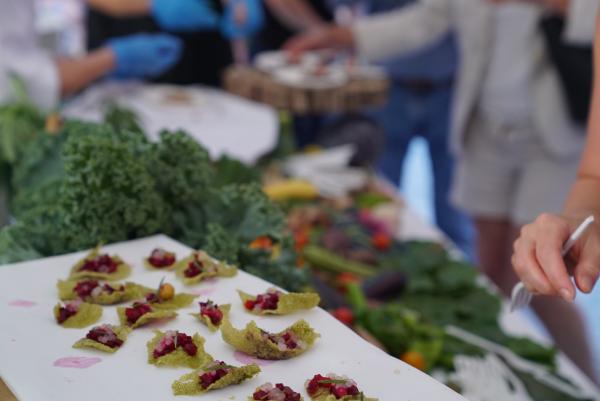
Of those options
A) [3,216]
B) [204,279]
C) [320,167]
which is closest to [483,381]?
[204,279]

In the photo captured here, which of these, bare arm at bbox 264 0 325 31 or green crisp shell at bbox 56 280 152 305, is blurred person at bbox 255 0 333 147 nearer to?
bare arm at bbox 264 0 325 31

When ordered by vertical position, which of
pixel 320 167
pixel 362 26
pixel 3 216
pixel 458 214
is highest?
pixel 362 26

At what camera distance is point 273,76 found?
2992mm

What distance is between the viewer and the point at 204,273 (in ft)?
3.17

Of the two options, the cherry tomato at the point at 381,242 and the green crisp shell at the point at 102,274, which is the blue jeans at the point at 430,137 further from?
the green crisp shell at the point at 102,274

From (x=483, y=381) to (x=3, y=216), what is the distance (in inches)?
40.6

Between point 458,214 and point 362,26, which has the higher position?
point 362,26

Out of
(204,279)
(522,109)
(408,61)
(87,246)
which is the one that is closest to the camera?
(204,279)

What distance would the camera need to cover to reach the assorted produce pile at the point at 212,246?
91cm

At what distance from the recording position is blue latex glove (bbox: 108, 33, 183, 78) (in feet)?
8.73

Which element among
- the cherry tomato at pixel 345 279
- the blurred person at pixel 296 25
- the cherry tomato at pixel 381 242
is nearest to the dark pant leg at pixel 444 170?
the blurred person at pixel 296 25

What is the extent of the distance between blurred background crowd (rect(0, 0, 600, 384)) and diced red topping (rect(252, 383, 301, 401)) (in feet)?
3.76

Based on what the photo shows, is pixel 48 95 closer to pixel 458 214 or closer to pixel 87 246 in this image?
pixel 87 246

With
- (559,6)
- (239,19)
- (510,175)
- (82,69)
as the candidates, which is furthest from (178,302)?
(239,19)
